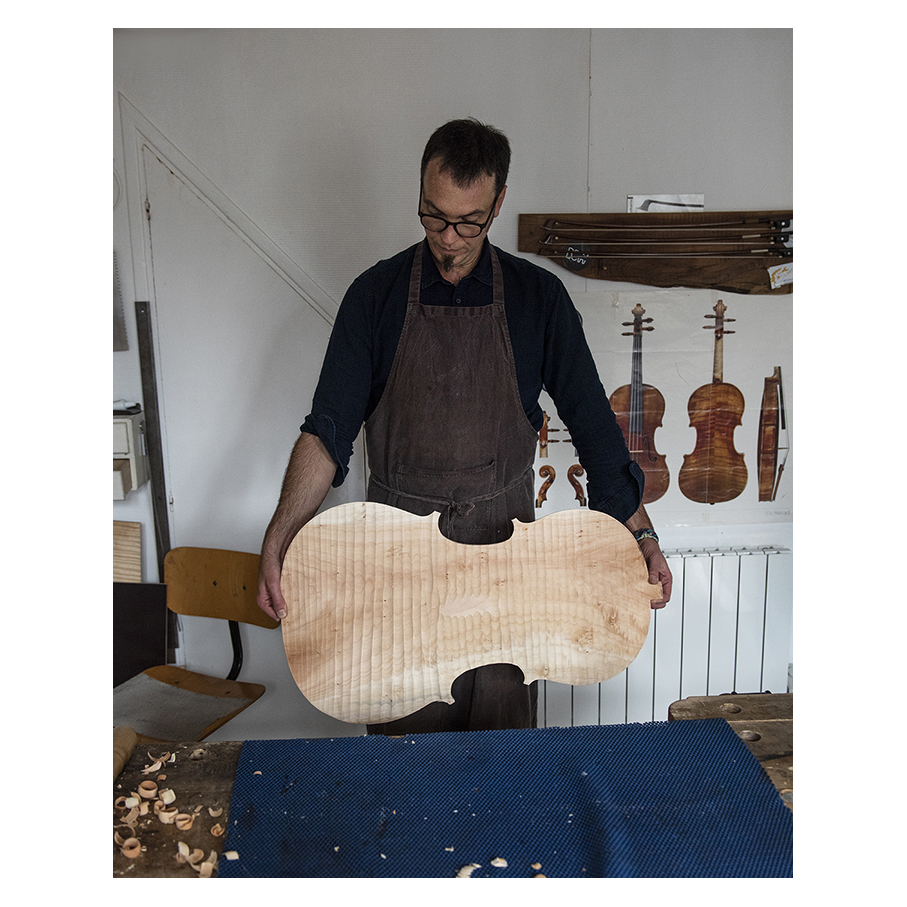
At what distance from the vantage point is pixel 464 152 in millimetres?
1510

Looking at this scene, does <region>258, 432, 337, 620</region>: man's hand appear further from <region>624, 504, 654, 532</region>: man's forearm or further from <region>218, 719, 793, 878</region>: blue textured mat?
<region>624, 504, 654, 532</region>: man's forearm

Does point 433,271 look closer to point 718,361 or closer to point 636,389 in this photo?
point 636,389

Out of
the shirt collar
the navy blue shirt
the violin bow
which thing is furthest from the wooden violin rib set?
the violin bow

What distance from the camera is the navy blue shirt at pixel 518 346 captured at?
171cm

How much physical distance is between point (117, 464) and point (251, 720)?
1.07 m

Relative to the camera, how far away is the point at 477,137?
5.00 feet

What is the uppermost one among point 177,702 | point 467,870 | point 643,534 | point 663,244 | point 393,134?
point 393,134

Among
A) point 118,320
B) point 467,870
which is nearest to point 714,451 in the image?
point 467,870

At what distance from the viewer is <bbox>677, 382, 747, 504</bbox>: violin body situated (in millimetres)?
2418

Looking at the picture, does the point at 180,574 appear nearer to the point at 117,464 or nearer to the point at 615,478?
the point at 117,464

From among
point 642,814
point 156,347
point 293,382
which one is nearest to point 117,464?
point 156,347

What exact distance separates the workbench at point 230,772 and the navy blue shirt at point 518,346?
0.53 meters

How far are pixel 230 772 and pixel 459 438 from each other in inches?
36.5

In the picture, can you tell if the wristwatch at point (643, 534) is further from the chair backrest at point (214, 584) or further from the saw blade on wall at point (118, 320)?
the saw blade on wall at point (118, 320)
